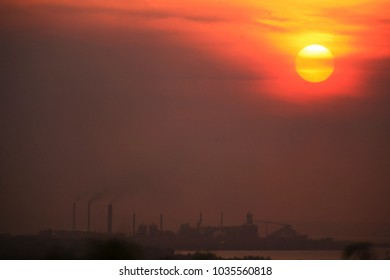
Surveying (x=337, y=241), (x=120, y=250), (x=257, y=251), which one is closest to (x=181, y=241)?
(x=257, y=251)

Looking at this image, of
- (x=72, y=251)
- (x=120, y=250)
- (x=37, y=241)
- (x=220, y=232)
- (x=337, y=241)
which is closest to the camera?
(x=120, y=250)
